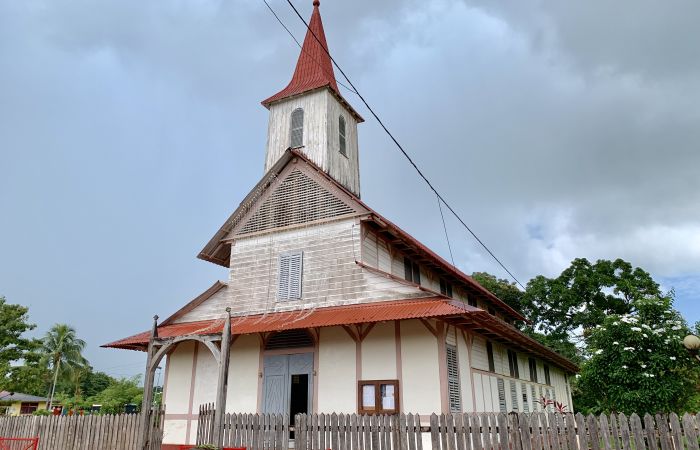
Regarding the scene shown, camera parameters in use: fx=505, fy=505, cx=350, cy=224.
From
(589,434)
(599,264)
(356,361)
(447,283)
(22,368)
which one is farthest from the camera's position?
(599,264)

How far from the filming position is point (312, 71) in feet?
76.2

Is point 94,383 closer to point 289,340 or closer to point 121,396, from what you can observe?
point 121,396

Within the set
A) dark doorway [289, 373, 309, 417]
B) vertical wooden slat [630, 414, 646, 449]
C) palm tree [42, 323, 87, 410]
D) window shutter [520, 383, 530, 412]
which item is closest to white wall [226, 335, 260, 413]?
dark doorway [289, 373, 309, 417]

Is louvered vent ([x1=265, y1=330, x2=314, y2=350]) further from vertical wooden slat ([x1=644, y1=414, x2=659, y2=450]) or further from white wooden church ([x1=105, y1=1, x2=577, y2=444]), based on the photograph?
vertical wooden slat ([x1=644, y1=414, x2=659, y2=450])

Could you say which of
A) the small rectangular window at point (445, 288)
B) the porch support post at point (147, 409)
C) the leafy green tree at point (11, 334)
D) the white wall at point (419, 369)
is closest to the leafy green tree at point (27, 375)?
the leafy green tree at point (11, 334)

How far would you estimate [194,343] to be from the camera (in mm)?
17250

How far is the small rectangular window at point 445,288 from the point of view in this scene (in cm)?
2092

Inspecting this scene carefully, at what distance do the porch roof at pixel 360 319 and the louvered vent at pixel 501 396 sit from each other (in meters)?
1.47

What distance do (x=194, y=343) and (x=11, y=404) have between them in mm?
47746

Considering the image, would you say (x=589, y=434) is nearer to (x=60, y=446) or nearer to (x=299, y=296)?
(x=299, y=296)

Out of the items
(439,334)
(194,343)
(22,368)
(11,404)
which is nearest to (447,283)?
(439,334)

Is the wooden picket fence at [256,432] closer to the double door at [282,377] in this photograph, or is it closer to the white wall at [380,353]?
the double door at [282,377]

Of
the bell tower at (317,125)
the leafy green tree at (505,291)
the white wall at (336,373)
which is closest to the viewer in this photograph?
the white wall at (336,373)

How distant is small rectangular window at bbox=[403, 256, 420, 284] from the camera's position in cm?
1803
